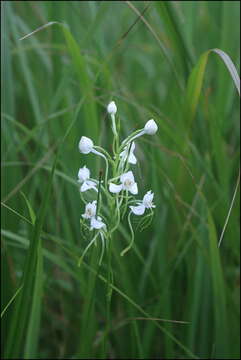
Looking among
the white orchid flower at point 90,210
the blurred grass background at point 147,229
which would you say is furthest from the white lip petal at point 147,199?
the blurred grass background at point 147,229

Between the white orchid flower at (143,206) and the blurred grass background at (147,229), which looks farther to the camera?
the blurred grass background at (147,229)

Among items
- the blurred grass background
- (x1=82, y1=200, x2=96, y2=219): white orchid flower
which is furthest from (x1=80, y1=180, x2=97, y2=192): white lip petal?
the blurred grass background

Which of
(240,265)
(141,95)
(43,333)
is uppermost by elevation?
(141,95)

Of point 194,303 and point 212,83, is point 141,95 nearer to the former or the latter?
point 212,83

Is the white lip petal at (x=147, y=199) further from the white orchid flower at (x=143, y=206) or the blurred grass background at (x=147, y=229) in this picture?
the blurred grass background at (x=147, y=229)

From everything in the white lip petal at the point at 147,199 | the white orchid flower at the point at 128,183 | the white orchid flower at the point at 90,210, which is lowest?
the white orchid flower at the point at 90,210

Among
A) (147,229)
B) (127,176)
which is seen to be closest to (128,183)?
(127,176)

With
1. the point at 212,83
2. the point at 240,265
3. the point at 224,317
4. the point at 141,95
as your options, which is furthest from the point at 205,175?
the point at 212,83

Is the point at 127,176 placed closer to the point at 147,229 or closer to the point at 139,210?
the point at 139,210

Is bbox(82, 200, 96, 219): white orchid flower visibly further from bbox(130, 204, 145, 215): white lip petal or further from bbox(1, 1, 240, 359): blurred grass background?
bbox(1, 1, 240, 359): blurred grass background

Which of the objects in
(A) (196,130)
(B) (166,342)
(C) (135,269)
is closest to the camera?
(B) (166,342)

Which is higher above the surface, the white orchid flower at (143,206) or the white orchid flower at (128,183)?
the white orchid flower at (128,183)
